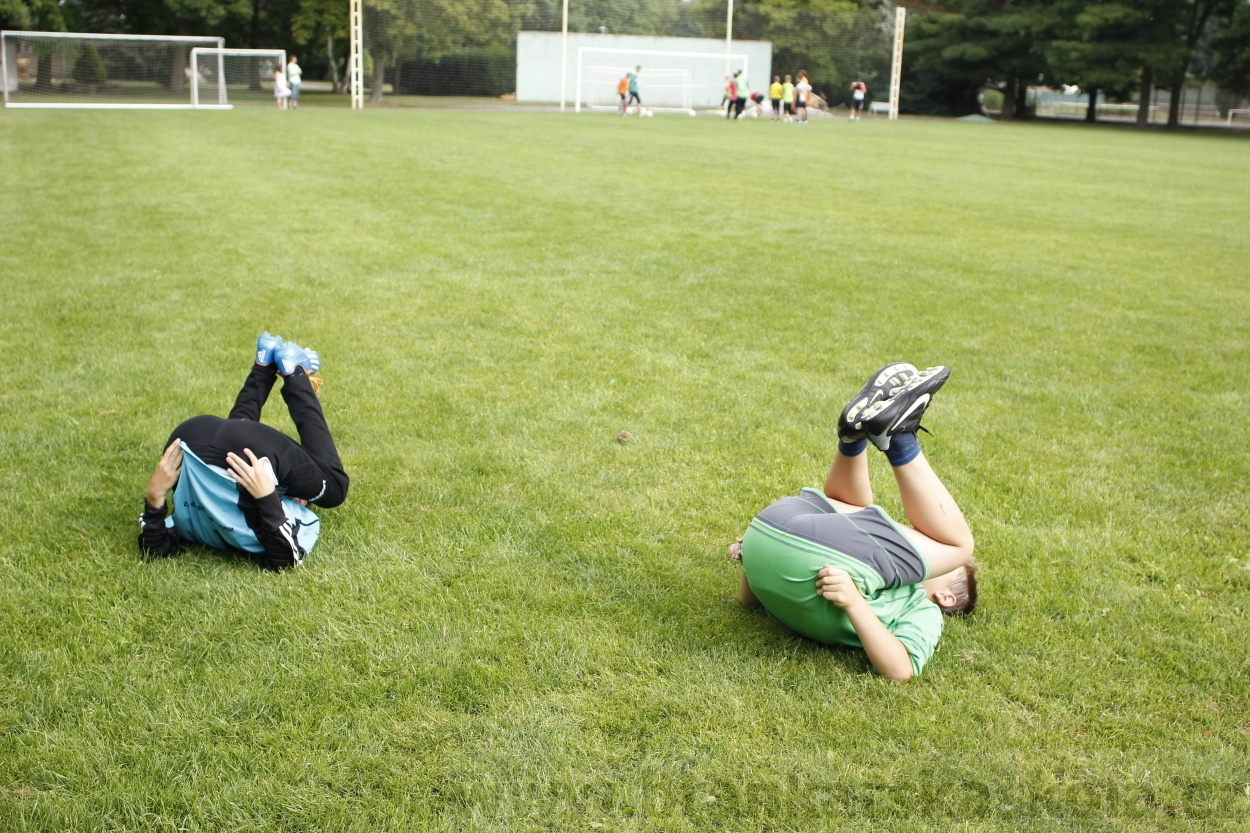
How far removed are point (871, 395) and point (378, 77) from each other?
1379 inches

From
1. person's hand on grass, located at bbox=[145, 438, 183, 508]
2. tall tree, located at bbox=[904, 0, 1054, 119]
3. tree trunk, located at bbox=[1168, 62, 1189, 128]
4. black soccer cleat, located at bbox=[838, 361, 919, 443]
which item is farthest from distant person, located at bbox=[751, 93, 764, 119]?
person's hand on grass, located at bbox=[145, 438, 183, 508]

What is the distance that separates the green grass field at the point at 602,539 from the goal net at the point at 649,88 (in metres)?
28.8

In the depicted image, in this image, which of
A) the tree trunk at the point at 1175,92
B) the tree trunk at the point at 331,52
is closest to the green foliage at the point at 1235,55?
the tree trunk at the point at 1175,92

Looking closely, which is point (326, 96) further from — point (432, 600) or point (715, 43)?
point (432, 600)

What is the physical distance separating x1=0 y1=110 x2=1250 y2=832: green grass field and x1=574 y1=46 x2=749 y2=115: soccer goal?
28784mm

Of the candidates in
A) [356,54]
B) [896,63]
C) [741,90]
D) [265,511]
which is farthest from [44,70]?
[265,511]

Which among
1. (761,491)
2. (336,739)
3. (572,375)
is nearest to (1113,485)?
(761,491)

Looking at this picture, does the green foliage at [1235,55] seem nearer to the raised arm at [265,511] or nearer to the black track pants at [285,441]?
the black track pants at [285,441]

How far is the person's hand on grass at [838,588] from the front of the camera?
313 cm

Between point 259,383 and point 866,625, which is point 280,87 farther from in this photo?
point 866,625

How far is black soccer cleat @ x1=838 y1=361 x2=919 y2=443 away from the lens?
3.46 meters

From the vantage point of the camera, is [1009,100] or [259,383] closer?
[259,383]

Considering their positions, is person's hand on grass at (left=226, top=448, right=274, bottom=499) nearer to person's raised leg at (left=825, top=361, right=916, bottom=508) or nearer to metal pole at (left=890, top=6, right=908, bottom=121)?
person's raised leg at (left=825, top=361, right=916, bottom=508)

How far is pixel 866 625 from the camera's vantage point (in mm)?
3156
